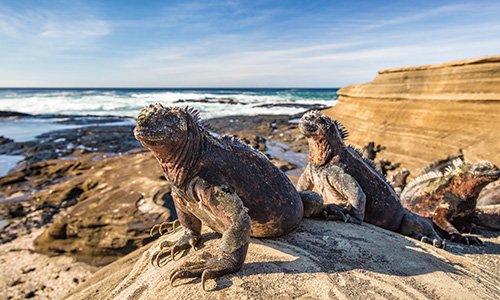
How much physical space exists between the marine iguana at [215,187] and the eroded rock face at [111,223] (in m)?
3.38

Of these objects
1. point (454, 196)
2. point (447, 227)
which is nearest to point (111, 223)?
point (447, 227)

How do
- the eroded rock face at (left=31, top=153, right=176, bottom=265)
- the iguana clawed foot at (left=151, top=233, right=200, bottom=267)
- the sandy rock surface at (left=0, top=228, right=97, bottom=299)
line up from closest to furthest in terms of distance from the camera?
the iguana clawed foot at (left=151, top=233, right=200, bottom=267)
the sandy rock surface at (left=0, top=228, right=97, bottom=299)
the eroded rock face at (left=31, top=153, right=176, bottom=265)

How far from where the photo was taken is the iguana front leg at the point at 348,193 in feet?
11.4

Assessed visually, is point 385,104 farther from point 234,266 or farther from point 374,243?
point 234,266

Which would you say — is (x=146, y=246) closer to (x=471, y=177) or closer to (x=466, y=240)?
(x=466, y=240)

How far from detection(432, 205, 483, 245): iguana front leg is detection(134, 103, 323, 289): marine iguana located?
7.34 feet

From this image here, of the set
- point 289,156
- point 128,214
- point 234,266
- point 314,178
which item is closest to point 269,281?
point 234,266

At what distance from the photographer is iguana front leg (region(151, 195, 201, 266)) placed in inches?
108

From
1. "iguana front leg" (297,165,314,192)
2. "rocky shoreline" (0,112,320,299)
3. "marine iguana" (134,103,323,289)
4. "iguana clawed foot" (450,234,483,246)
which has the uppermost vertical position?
"marine iguana" (134,103,323,289)

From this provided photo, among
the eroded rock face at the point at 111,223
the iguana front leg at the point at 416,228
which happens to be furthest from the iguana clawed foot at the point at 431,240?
the eroded rock face at the point at 111,223

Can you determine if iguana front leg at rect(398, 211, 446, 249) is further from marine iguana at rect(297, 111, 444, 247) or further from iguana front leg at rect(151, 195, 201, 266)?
iguana front leg at rect(151, 195, 201, 266)

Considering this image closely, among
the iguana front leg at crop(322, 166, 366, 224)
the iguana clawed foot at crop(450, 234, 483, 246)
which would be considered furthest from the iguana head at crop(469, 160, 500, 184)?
the iguana front leg at crop(322, 166, 366, 224)

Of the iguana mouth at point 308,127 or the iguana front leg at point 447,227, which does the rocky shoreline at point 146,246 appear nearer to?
the iguana front leg at point 447,227

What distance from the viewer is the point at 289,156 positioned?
13.7 meters
